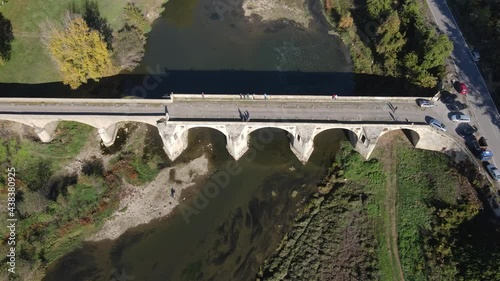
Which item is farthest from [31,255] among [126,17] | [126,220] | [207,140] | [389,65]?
[389,65]

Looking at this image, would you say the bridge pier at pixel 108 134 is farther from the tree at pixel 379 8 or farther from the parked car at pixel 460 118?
the parked car at pixel 460 118

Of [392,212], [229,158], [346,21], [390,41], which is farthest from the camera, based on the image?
[346,21]

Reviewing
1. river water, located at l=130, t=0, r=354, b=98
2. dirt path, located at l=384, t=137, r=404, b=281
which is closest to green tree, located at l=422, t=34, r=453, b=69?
river water, located at l=130, t=0, r=354, b=98

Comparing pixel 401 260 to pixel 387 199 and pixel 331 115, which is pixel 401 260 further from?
pixel 331 115

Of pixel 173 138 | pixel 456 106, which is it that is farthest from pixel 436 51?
pixel 173 138

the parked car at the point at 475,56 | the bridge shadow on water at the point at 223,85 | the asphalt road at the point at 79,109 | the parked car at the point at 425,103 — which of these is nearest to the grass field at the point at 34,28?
the bridge shadow on water at the point at 223,85

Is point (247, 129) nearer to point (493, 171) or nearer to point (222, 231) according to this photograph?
point (222, 231)
